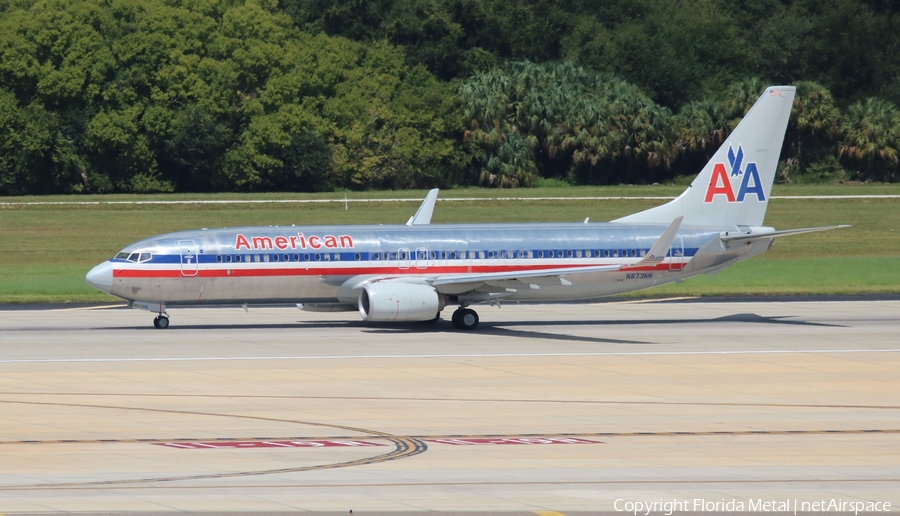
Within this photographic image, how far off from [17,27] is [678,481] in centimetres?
8636

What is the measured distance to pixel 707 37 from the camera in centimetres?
11650

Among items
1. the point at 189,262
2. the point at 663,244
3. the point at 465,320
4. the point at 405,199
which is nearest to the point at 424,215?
the point at 465,320

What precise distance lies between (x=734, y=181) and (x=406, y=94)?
2462 inches

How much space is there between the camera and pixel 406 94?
10269 cm

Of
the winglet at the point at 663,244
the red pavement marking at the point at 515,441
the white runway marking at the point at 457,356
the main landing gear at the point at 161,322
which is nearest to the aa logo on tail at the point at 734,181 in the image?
the winglet at the point at 663,244

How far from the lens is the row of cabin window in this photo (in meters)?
38.5

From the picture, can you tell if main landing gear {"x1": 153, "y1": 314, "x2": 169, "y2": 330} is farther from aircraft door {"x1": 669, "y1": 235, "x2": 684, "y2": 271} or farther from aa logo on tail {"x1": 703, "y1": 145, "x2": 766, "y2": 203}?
aa logo on tail {"x1": 703, "y1": 145, "x2": 766, "y2": 203}

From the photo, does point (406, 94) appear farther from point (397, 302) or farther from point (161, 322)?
point (397, 302)

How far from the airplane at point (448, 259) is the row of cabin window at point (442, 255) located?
33 mm

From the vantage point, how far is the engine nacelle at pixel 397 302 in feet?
121

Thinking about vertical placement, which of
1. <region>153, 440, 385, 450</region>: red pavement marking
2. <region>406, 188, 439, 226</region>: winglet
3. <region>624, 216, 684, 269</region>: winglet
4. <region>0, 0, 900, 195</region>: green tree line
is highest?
<region>0, 0, 900, 195</region>: green tree line

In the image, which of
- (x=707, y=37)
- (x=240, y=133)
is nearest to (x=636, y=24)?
(x=707, y=37)

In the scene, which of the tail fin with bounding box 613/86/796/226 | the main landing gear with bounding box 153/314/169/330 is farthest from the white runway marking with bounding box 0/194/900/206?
the main landing gear with bounding box 153/314/169/330

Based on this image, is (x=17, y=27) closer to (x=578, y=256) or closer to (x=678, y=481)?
(x=578, y=256)
